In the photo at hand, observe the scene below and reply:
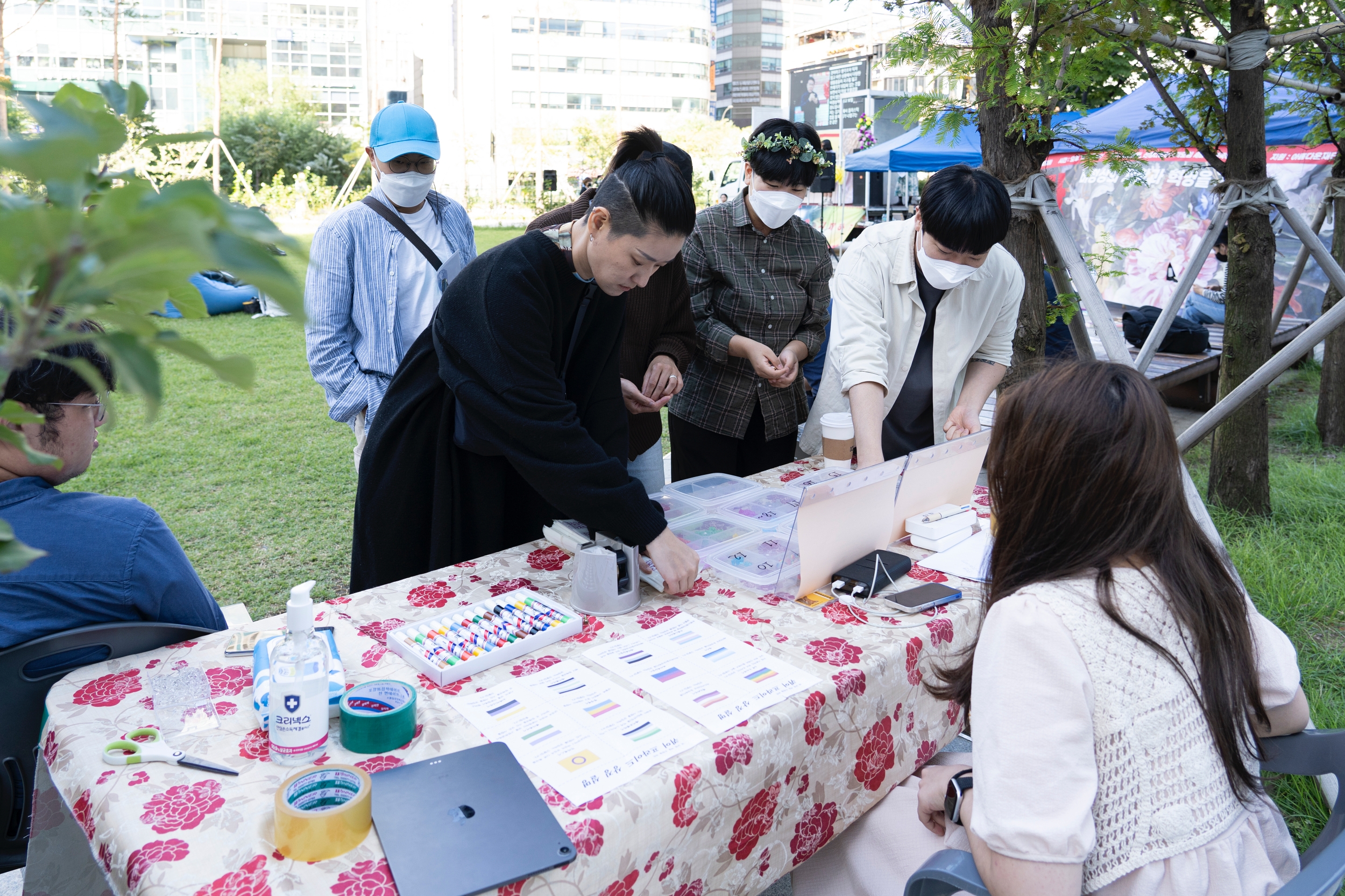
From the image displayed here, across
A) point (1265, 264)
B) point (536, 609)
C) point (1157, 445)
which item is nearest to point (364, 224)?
point (536, 609)

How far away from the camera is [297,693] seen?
43.9 inches

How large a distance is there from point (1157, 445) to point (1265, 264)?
305 centimetres

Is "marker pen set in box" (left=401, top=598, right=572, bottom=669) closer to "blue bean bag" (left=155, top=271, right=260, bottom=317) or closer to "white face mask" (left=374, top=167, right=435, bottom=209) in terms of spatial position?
"white face mask" (left=374, top=167, right=435, bottom=209)

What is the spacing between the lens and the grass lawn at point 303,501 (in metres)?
2.85

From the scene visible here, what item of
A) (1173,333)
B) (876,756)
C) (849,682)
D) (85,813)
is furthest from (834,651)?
(1173,333)

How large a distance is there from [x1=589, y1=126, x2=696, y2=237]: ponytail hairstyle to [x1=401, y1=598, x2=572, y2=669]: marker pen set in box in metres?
0.70

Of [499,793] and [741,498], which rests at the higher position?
[741,498]

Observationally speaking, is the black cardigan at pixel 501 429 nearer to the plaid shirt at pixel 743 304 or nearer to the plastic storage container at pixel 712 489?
the plastic storage container at pixel 712 489

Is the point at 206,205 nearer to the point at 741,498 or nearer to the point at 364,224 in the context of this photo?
the point at 741,498

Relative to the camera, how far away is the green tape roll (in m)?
1.17

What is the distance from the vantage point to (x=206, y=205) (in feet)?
1.27

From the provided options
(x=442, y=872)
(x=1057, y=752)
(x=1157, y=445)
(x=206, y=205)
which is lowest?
(x=442, y=872)

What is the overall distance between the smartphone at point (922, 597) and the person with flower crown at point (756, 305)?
0.99m

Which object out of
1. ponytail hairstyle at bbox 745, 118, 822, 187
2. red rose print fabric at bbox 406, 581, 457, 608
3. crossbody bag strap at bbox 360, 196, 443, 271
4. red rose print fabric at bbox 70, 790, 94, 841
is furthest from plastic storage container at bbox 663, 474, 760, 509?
red rose print fabric at bbox 70, 790, 94, 841
